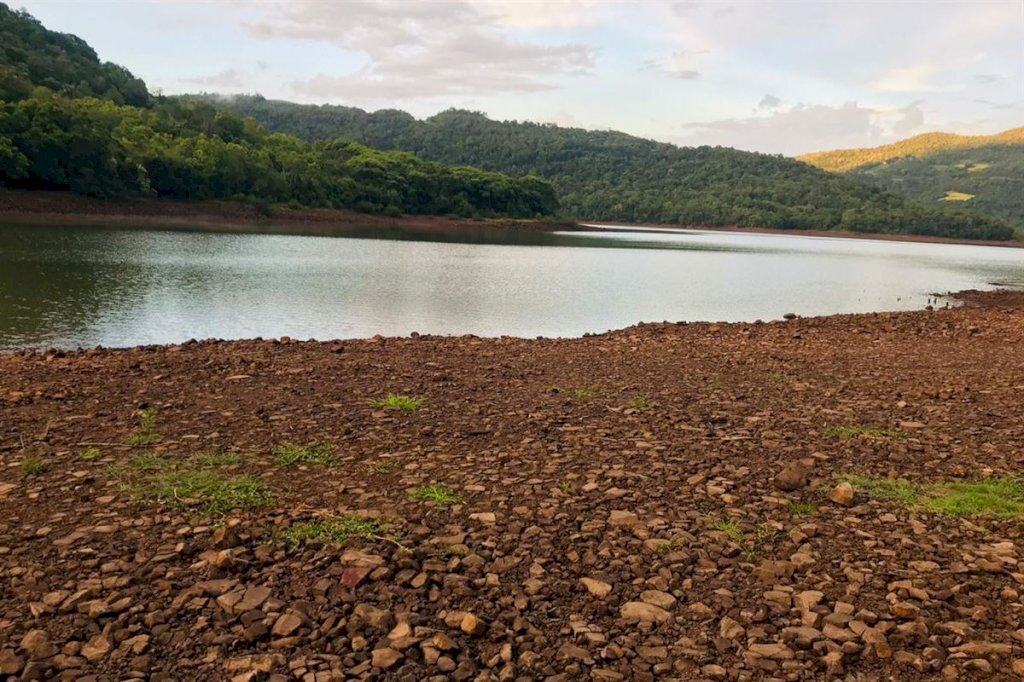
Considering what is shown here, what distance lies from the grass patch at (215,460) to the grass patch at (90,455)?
2.95 feet

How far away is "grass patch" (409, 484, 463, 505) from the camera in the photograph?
227 inches

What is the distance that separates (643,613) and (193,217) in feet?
260

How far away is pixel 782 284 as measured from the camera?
43.3 meters

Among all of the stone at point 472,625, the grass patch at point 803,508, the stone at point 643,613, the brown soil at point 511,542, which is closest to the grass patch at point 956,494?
the brown soil at point 511,542

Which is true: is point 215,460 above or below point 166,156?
below

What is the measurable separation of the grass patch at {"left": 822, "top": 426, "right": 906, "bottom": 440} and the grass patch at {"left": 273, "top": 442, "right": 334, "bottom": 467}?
5.30 meters

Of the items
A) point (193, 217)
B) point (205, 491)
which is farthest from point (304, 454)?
point (193, 217)

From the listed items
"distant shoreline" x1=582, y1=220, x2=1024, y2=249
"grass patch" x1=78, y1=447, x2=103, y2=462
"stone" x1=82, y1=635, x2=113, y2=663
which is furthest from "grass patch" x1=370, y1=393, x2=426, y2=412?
"distant shoreline" x1=582, y1=220, x2=1024, y2=249

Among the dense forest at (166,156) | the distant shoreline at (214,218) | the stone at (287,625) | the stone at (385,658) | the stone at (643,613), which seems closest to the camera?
the stone at (385,658)

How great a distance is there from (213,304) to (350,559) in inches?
820

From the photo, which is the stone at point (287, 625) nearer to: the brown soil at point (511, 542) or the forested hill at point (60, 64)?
the brown soil at point (511, 542)

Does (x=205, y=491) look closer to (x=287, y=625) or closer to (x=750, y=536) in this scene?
(x=287, y=625)

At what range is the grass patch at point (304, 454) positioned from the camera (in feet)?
22.2

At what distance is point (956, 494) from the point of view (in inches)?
238
